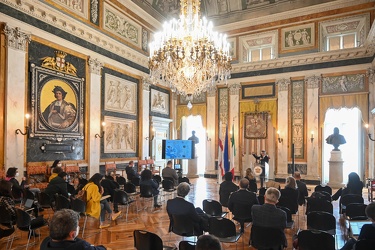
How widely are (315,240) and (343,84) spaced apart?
41.9 ft

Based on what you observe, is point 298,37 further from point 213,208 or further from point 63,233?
point 63,233

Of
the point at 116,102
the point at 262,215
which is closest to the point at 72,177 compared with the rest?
the point at 116,102

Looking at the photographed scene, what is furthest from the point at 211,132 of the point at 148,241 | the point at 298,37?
the point at 148,241

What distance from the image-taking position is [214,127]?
17.3 meters

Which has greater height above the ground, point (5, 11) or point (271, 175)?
point (5, 11)

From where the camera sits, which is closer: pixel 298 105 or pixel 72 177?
pixel 72 177

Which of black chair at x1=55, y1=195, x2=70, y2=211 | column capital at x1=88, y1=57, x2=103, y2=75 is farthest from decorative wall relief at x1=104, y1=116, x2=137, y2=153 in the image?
black chair at x1=55, y1=195, x2=70, y2=211

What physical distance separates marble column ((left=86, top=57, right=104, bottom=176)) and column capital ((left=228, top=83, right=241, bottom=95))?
7806 mm

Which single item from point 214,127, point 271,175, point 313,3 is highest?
point 313,3

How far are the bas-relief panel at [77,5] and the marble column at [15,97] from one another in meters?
2.19

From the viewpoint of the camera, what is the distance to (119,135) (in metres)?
13.5

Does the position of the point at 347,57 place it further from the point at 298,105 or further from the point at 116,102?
the point at 116,102

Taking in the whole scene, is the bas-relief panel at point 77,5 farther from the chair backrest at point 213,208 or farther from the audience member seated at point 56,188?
the chair backrest at point 213,208

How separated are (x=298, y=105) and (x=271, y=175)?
13.3ft
